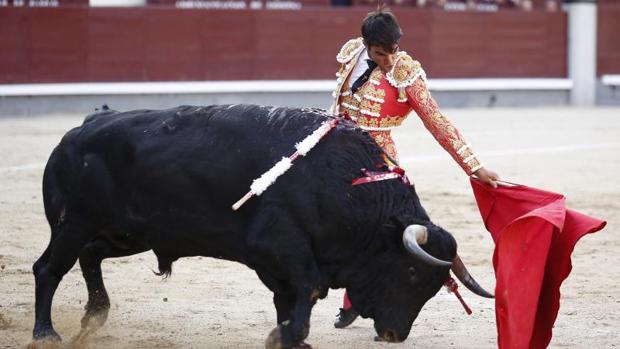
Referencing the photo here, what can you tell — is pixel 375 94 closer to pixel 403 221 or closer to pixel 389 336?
pixel 403 221

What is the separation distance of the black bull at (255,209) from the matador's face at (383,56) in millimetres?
252

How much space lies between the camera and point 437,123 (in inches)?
141

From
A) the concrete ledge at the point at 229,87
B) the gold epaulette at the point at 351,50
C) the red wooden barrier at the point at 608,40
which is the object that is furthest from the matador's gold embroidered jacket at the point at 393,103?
the red wooden barrier at the point at 608,40

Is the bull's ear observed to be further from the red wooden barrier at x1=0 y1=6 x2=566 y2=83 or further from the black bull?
the red wooden barrier at x1=0 y1=6 x2=566 y2=83

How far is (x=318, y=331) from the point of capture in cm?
393

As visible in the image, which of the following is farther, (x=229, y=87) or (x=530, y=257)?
(x=229, y=87)

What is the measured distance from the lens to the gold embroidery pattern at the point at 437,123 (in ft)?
11.7

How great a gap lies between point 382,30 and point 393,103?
0.31 meters

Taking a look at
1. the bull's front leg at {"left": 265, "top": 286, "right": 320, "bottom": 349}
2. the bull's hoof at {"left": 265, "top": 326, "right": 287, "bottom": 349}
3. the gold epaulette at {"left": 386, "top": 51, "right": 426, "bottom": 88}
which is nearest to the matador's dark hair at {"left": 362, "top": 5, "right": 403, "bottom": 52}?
the gold epaulette at {"left": 386, "top": 51, "right": 426, "bottom": 88}

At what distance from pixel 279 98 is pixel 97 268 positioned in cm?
974

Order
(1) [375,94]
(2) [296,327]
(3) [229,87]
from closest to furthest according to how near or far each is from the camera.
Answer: (2) [296,327], (1) [375,94], (3) [229,87]

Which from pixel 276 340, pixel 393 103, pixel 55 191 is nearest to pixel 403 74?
pixel 393 103

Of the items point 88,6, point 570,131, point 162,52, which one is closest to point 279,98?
point 162,52

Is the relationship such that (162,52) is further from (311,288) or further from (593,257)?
(311,288)
